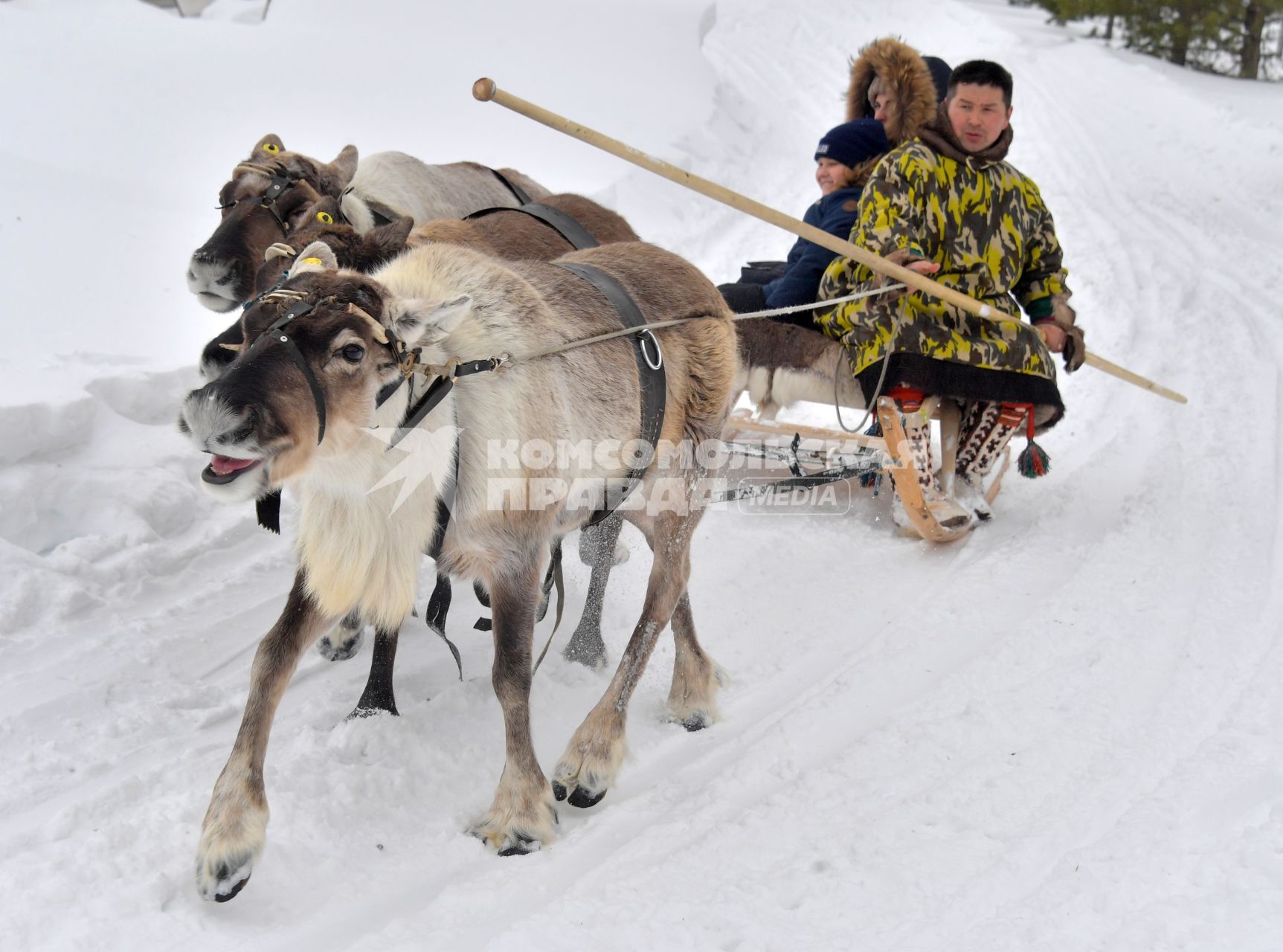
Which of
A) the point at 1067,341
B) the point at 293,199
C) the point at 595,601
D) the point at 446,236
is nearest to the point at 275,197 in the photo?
the point at 293,199

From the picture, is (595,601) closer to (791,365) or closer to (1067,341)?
(791,365)

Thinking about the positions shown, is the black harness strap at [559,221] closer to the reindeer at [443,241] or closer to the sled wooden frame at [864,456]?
the reindeer at [443,241]

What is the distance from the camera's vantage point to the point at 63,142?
8.82m

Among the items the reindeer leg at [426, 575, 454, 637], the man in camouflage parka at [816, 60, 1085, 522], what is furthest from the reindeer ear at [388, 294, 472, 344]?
the man in camouflage parka at [816, 60, 1085, 522]

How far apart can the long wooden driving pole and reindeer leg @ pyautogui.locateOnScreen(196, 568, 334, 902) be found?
65.2 inches

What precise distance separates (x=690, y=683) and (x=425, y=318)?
1.72 meters

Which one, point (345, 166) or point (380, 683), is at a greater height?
point (345, 166)

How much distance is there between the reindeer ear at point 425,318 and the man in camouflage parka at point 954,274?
2752 mm

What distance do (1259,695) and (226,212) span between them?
14.3 feet

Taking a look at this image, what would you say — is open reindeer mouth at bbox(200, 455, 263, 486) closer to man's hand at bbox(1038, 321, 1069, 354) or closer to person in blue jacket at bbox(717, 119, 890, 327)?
person in blue jacket at bbox(717, 119, 890, 327)

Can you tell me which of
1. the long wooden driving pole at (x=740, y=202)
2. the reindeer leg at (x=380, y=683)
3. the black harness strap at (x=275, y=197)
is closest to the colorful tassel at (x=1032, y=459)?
the long wooden driving pole at (x=740, y=202)

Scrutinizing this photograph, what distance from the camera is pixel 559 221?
4.52 metres

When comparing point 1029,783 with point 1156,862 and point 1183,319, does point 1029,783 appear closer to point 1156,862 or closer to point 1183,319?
point 1156,862

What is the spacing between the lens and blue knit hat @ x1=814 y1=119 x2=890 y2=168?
5.78 m
